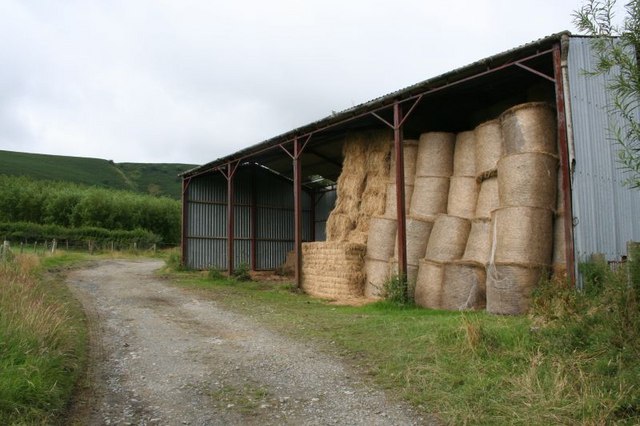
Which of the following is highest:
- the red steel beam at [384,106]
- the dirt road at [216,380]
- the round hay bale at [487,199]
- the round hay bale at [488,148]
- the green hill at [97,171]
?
the green hill at [97,171]

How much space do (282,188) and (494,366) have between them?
20.9m

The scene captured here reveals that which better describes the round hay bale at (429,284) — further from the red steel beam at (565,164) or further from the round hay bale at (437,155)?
the red steel beam at (565,164)

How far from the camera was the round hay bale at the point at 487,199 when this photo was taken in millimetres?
11109

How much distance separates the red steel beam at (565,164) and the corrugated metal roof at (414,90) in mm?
530

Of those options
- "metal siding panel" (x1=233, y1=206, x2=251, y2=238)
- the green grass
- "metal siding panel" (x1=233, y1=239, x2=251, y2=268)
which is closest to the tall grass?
the green grass

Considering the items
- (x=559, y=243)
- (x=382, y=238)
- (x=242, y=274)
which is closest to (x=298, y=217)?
(x=382, y=238)

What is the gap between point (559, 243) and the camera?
31.9ft

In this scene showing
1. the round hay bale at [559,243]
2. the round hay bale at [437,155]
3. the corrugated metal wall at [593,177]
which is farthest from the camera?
the round hay bale at [437,155]

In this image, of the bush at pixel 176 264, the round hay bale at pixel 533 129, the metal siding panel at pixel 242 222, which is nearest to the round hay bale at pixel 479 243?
the round hay bale at pixel 533 129

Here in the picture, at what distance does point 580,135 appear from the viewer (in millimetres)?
9531

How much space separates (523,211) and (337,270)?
6.06 m

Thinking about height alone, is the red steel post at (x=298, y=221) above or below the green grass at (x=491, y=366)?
above

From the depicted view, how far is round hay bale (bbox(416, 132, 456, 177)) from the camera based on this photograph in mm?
12875

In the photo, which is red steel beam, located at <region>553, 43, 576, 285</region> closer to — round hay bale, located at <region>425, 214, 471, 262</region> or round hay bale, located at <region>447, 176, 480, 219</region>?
round hay bale, located at <region>425, 214, 471, 262</region>
